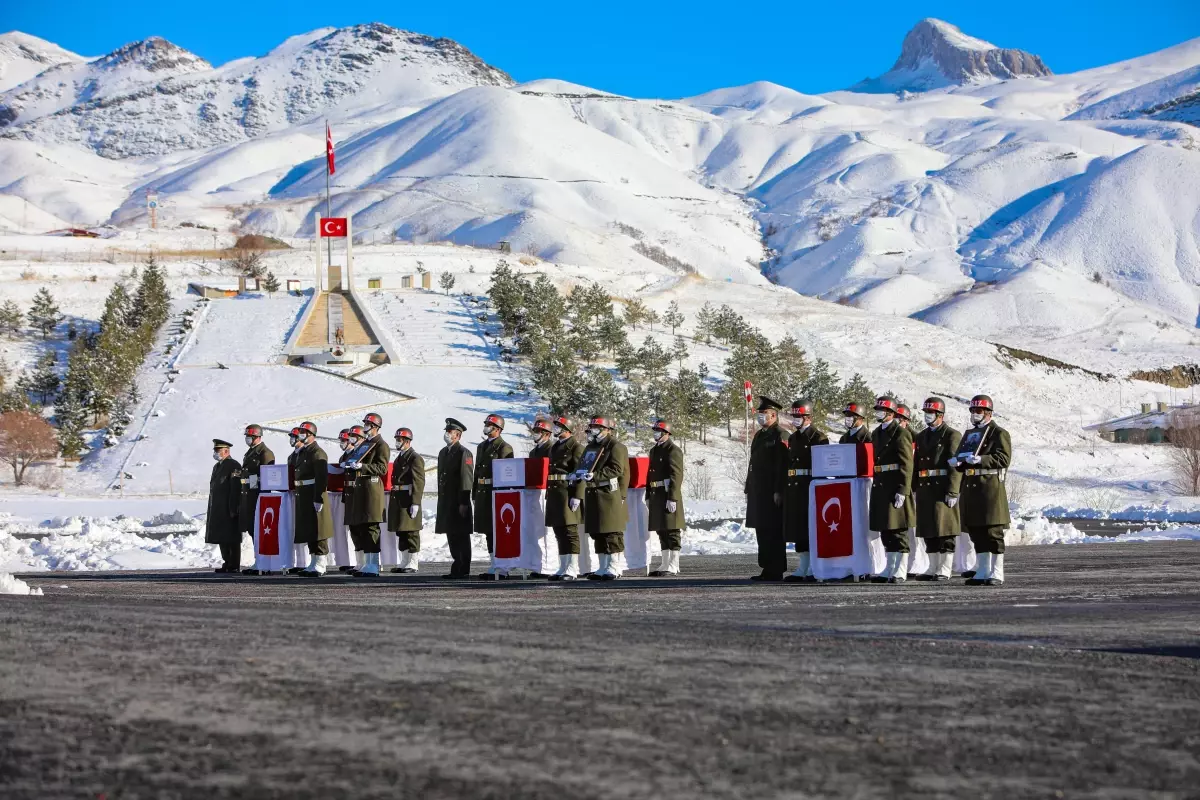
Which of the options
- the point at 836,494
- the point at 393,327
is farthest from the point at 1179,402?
the point at 836,494

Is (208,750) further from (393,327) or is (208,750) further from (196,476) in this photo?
(393,327)

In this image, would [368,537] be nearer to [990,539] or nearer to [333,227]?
[990,539]

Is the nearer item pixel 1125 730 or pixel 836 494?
pixel 1125 730

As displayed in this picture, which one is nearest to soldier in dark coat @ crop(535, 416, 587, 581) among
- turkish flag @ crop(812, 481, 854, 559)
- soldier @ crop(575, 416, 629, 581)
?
soldier @ crop(575, 416, 629, 581)

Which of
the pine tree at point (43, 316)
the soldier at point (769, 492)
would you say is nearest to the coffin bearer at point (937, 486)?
the soldier at point (769, 492)

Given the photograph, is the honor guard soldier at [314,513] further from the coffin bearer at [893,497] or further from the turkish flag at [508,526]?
the coffin bearer at [893,497]

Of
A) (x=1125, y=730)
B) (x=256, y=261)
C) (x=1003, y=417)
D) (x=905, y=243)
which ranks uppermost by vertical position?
(x=905, y=243)

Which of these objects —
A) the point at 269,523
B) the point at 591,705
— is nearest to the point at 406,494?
the point at 269,523

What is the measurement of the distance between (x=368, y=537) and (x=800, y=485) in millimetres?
5135

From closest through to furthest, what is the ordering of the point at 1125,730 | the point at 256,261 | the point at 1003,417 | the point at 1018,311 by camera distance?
the point at 1125,730 → the point at 1003,417 → the point at 256,261 → the point at 1018,311

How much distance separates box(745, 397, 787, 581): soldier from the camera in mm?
14969

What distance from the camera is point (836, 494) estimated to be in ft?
47.1

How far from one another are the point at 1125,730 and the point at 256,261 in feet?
279

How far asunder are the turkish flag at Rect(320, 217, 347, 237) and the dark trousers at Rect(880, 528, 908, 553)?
185ft
